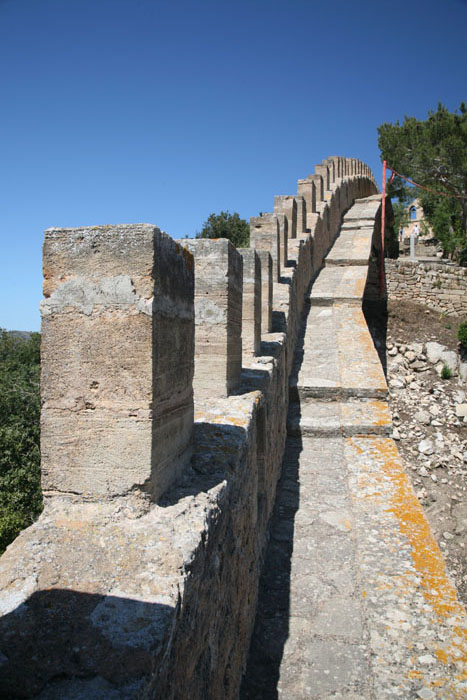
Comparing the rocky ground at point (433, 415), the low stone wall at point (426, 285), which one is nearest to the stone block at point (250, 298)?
the rocky ground at point (433, 415)

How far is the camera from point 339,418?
6863mm

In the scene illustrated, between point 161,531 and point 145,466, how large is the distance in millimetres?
284

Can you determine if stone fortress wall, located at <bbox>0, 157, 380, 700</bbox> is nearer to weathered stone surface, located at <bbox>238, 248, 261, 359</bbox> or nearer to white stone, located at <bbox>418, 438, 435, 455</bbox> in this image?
weathered stone surface, located at <bbox>238, 248, 261, 359</bbox>

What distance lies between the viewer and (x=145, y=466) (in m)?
2.19

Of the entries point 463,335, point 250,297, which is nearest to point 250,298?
point 250,297

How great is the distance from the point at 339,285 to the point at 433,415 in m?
3.38

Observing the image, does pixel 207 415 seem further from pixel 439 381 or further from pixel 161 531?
pixel 439 381

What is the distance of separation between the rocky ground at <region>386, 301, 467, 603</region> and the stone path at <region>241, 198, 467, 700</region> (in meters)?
2.11

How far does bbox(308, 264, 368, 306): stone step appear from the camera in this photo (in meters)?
10.5

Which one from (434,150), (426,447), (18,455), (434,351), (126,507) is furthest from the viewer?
(434,150)

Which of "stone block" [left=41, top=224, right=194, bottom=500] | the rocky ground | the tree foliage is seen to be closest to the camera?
"stone block" [left=41, top=224, right=194, bottom=500]

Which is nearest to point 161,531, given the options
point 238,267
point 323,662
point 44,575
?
point 44,575

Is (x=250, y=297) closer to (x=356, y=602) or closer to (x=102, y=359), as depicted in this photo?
(x=356, y=602)

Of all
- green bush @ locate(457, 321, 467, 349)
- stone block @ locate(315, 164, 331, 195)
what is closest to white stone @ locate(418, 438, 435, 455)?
green bush @ locate(457, 321, 467, 349)
